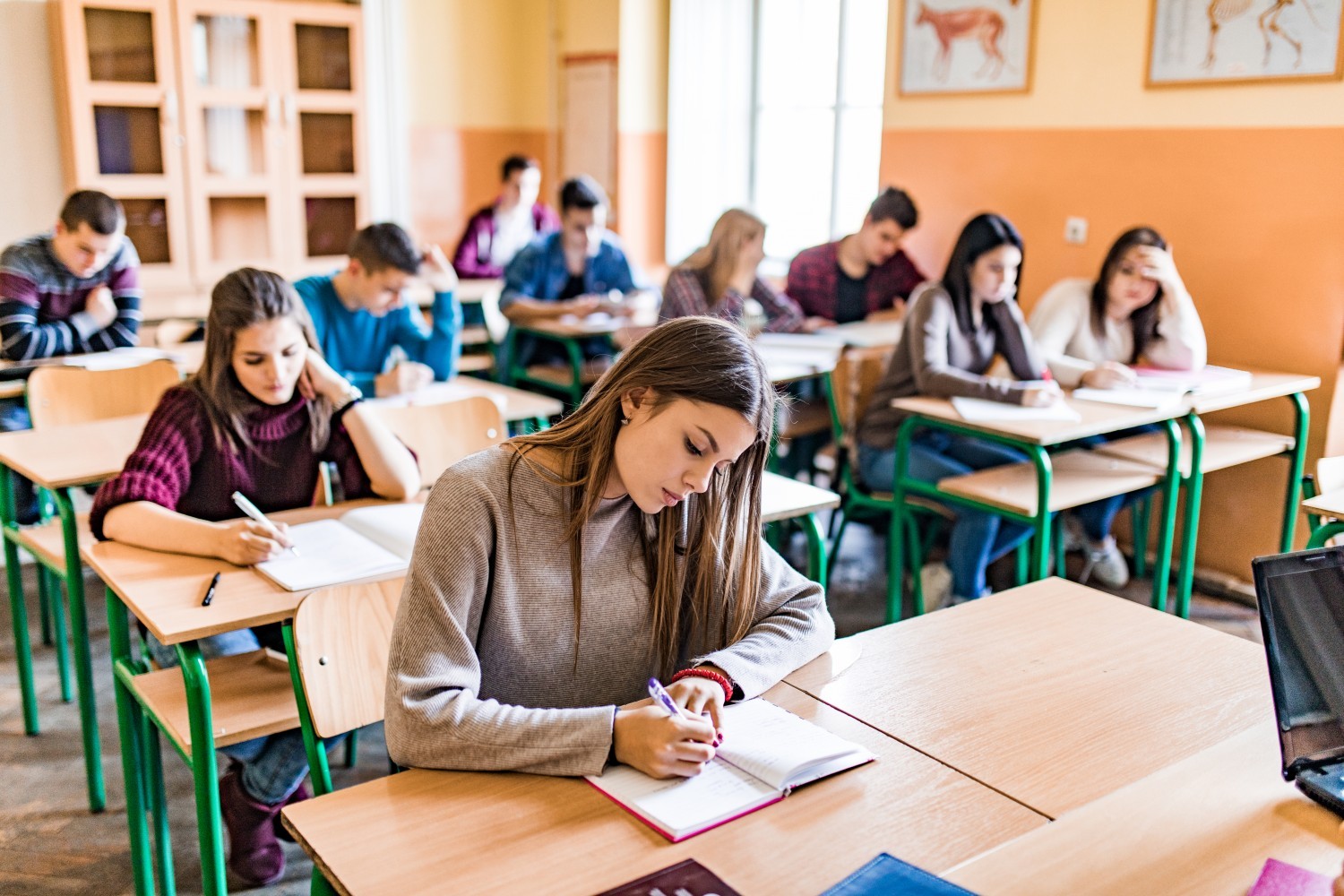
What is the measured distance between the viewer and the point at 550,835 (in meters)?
1.17

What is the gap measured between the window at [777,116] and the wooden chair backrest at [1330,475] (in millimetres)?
2653

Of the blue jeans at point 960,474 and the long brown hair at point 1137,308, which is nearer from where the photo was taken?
the blue jeans at point 960,474

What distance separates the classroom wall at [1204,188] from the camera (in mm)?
3633

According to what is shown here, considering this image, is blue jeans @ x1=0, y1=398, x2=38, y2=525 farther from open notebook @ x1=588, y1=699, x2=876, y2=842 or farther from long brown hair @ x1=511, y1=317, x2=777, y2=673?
open notebook @ x1=588, y1=699, x2=876, y2=842

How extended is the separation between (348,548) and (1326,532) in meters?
2.15

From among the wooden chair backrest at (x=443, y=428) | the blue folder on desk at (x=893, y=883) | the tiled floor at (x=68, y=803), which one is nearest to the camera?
the blue folder on desk at (x=893, y=883)

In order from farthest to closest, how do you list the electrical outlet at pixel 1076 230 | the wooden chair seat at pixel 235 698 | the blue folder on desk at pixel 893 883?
1. the electrical outlet at pixel 1076 230
2. the wooden chair seat at pixel 235 698
3. the blue folder on desk at pixel 893 883

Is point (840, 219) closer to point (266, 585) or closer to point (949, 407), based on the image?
point (949, 407)

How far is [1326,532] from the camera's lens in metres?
2.68

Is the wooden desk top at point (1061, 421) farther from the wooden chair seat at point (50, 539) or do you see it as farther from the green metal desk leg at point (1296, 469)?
the wooden chair seat at point (50, 539)

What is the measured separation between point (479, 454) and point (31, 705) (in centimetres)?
198

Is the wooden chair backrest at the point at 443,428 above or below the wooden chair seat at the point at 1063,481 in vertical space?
above

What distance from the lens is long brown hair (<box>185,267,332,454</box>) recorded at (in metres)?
2.19

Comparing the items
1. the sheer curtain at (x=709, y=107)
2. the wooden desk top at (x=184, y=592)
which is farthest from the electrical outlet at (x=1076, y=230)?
the wooden desk top at (x=184, y=592)
